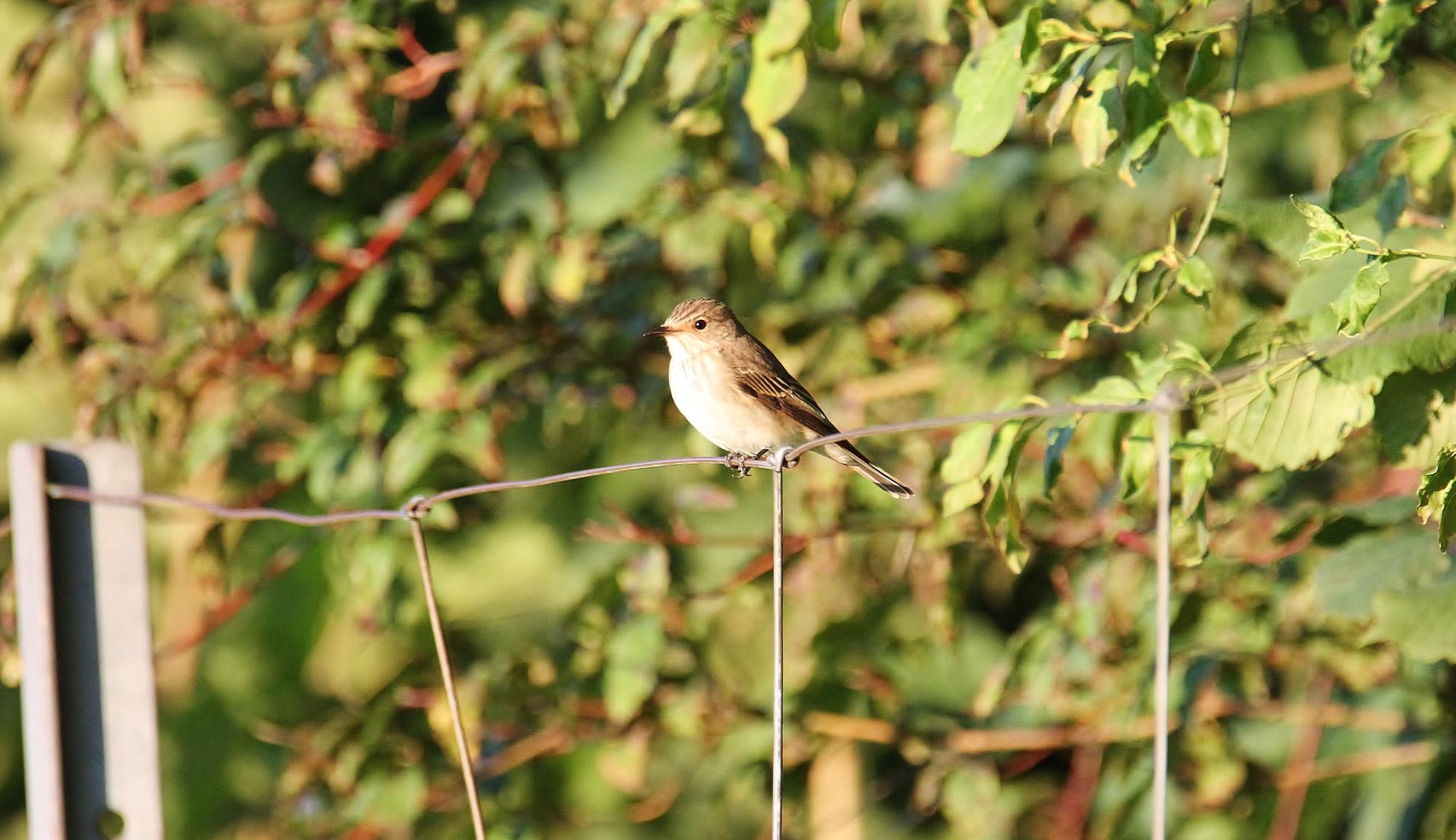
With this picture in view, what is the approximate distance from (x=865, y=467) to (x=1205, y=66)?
1.74 meters

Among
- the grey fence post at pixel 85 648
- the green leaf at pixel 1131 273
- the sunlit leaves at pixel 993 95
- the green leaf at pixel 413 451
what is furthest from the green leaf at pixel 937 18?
the green leaf at pixel 413 451

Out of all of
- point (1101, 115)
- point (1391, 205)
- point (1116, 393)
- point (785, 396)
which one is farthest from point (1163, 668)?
point (785, 396)

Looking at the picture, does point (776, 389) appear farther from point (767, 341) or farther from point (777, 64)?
point (777, 64)

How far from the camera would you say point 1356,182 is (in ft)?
10.1

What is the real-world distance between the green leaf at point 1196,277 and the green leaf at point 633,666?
80.0 inches

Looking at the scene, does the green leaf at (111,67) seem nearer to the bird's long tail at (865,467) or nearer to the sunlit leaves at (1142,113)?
the bird's long tail at (865,467)

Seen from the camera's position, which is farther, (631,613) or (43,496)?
(631,613)

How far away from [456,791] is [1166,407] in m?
3.31

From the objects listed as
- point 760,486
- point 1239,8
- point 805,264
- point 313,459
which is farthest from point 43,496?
point 760,486

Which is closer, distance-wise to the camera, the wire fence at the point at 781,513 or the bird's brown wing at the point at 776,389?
the wire fence at the point at 781,513

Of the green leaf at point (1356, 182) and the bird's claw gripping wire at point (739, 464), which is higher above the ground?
the green leaf at point (1356, 182)

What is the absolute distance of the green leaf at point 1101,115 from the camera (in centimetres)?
271

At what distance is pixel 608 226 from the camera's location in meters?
4.71

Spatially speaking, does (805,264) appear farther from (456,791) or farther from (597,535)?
(456,791)
